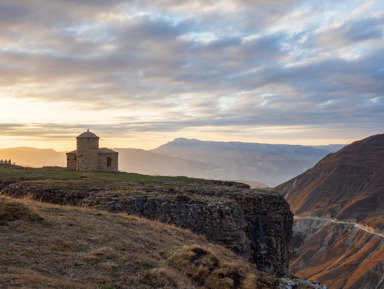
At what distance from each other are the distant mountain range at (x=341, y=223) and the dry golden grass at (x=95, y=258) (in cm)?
8657

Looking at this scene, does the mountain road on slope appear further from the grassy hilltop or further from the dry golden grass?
the dry golden grass

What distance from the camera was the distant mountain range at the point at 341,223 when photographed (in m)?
93.8

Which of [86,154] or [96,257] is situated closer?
[96,257]

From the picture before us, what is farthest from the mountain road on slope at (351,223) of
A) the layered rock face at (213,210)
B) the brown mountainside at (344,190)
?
the layered rock face at (213,210)

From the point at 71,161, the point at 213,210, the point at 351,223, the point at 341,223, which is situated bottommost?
the point at 341,223

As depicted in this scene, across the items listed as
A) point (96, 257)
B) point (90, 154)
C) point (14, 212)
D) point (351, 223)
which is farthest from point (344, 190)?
point (96, 257)

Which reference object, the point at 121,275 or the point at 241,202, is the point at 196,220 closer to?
the point at 241,202

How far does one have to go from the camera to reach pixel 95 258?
36.8ft

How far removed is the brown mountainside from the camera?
472 feet

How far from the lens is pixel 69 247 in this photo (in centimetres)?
1192

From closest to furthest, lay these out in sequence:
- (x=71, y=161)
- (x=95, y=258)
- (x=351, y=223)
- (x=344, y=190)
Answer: (x=95, y=258) < (x=71, y=161) < (x=351, y=223) < (x=344, y=190)

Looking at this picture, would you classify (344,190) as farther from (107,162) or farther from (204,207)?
(204,207)

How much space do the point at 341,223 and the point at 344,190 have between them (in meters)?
41.2

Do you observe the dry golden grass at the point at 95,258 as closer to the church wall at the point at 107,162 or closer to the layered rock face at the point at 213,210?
the layered rock face at the point at 213,210
